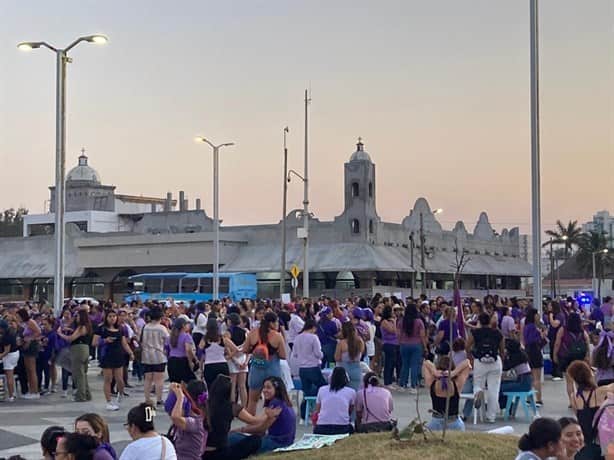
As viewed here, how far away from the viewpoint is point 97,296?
219 feet

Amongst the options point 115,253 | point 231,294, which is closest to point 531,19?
point 231,294

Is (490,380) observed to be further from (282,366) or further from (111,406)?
(111,406)

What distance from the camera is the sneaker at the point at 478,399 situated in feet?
44.4

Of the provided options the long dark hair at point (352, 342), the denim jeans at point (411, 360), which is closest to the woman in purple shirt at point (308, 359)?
the long dark hair at point (352, 342)

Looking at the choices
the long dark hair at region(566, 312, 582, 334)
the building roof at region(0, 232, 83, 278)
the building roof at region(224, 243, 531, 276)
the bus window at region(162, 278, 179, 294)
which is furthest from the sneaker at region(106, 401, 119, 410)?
the building roof at region(0, 232, 83, 278)

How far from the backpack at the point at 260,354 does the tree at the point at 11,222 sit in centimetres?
11469

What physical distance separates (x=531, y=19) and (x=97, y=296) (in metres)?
51.4

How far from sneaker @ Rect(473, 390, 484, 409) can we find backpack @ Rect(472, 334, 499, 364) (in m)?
0.51

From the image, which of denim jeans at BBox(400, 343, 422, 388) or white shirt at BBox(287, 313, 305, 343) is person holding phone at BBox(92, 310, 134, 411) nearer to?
white shirt at BBox(287, 313, 305, 343)

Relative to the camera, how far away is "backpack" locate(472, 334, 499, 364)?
13758 mm

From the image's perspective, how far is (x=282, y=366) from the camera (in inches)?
552

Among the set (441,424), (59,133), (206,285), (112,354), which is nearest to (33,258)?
(206,285)

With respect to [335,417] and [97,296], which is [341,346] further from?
[97,296]

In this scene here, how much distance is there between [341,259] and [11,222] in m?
85.9
